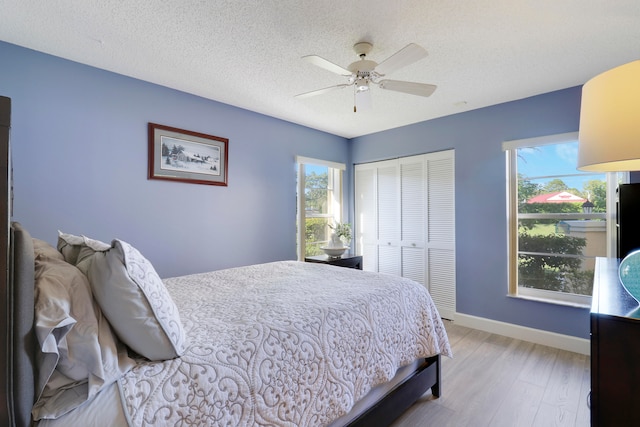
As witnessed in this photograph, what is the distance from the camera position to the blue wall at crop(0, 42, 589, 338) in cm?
223

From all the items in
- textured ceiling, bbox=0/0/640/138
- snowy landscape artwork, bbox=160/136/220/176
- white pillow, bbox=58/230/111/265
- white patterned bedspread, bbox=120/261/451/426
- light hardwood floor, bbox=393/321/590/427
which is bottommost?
light hardwood floor, bbox=393/321/590/427

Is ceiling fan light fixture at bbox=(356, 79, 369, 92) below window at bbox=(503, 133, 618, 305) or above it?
above

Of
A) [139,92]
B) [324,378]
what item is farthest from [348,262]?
[139,92]

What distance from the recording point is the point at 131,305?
98 centimetres

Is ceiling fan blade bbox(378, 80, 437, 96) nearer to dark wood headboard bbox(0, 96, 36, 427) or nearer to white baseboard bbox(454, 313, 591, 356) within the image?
dark wood headboard bbox(0, 96, 36, 427)

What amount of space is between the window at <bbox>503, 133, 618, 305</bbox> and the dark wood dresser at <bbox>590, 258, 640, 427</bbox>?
2.48 meters

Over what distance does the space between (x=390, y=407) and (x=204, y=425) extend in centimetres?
118

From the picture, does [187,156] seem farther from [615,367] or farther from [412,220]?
[615,367]

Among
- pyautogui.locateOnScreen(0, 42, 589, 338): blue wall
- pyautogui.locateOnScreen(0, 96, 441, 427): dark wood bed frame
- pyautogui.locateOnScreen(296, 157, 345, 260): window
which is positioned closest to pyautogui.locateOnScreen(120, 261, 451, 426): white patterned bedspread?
pyautogui.locateOnScreen(0, 96, 441, 427): dark wood bed frame

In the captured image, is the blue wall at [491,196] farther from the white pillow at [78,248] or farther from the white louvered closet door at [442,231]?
the white pillow at [78,248]

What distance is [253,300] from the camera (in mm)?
1659

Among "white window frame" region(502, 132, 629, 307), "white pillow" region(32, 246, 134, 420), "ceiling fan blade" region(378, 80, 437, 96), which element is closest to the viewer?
"white pillow" region(32, 246, 134, 420)

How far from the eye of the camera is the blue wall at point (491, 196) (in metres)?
2.90

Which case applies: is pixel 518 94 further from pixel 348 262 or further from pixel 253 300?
pixel 253 300
